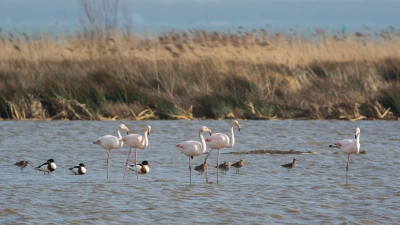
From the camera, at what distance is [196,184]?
977cm

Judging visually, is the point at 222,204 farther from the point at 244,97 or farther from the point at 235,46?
the point at 235,46

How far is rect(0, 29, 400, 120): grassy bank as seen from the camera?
16.4 metres

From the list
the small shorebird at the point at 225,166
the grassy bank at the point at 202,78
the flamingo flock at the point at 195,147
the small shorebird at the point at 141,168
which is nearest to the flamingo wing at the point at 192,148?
the flamingo flock at the point at 195,147

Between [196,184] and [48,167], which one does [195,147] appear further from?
[48,167]

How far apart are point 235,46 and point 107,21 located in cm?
488

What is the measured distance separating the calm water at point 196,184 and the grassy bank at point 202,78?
137 centimetres

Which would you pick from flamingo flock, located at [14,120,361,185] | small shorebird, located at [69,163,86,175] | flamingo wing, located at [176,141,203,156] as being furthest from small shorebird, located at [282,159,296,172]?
small shorebird, located at [69,163,86,175]

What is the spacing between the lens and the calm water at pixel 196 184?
7859mm

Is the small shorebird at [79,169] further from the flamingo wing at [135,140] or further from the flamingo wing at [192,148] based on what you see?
the flamingo wing at [192,148]

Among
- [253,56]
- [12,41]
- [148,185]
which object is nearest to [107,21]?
[12,41]

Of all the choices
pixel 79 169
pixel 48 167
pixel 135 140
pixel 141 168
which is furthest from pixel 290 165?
pixel 48 167

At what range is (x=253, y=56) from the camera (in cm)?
1959

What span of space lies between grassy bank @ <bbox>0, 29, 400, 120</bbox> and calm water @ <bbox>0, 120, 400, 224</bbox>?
1368 mm

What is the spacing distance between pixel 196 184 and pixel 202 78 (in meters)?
8.24
